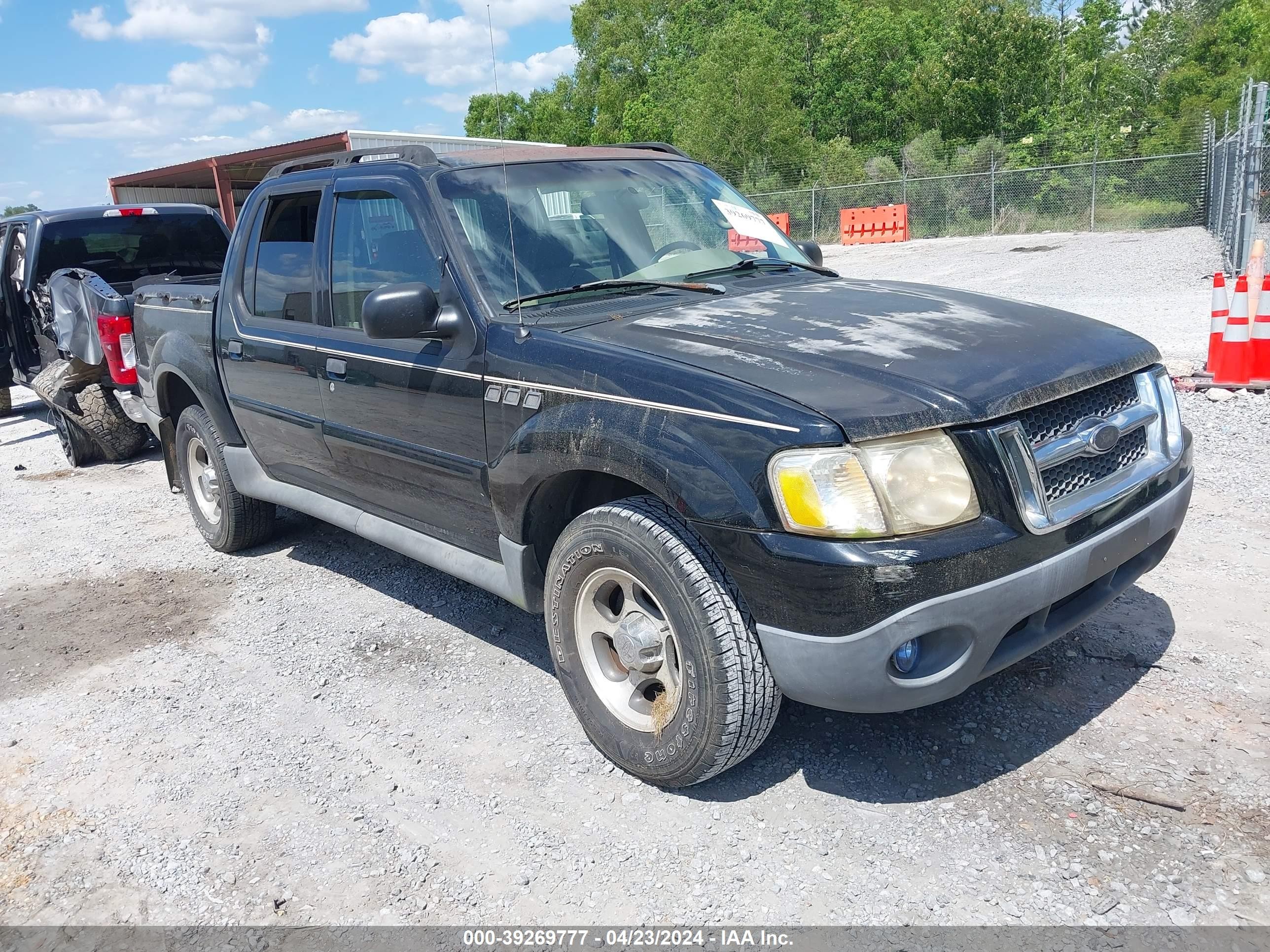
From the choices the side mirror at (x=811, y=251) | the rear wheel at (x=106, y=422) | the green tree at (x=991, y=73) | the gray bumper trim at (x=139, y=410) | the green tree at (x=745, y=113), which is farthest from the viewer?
the green tree at (x=745, y=113)

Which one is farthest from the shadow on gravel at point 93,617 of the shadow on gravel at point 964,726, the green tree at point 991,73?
the green tree at point 991,73

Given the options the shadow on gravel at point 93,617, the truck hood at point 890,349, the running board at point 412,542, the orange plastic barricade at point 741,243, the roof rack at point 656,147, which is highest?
the roof rack at point 656,147

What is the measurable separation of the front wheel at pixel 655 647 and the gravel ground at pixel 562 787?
22 centimetres

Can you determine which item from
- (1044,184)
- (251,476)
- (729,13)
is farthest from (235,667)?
(729,13)

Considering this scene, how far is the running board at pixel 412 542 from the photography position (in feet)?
11.5

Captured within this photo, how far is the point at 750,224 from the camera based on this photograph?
4.43 meters

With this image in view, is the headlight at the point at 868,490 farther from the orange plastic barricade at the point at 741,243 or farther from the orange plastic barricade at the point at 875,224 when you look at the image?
the orange plastic barricade at the point at 875,224

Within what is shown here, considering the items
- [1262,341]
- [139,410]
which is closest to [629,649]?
[139,410]

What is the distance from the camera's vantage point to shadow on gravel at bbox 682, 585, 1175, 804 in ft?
10.2

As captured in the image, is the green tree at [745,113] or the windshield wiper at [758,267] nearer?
the windshield wiper at [758,267]

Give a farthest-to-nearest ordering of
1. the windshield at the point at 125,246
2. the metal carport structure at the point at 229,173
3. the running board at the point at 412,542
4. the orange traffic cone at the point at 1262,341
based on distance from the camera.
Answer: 1. the metal carport structure at the point at 229,173
2. the windshield at the point at 125,246
3. the orange traffic cone at the point at 1262,341
4. the running board at the point at 412,542

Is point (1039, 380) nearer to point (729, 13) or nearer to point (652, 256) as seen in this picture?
point (652, 256)

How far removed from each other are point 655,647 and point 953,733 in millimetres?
1102

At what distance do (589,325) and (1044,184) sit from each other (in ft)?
94.8
